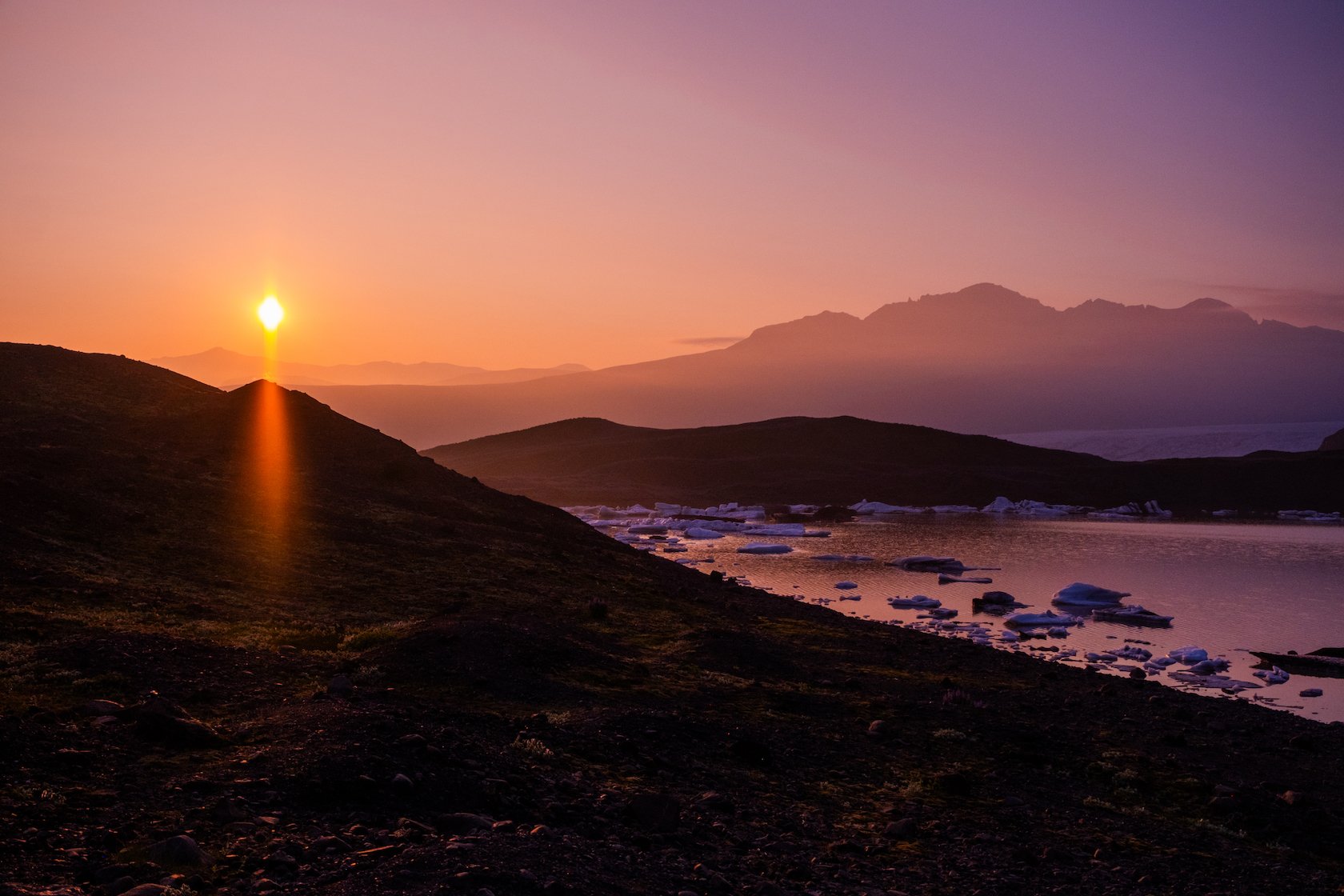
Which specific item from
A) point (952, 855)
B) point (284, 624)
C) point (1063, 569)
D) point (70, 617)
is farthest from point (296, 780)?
point (1063, 569)

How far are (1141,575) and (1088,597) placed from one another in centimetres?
1419

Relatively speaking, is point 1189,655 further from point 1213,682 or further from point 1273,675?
point 1213,682

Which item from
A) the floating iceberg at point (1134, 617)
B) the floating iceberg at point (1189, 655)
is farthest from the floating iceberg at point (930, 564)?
the floating iceberg at point (1189, 655)

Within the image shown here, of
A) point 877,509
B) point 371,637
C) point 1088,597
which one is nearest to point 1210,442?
point 877,509

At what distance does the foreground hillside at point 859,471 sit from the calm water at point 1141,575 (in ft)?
96.2

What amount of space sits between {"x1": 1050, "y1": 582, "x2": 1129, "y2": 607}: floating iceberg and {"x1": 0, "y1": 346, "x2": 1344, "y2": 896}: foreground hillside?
1620 cm

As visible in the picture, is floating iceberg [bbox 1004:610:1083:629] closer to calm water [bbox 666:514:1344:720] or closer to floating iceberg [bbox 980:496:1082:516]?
calm water [bbox 666:514:1344:720]

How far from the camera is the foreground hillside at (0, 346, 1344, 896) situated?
943cm

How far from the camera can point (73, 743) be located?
10.7 metres

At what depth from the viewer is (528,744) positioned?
1331 cm

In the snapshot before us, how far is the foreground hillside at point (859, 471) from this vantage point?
11844 centimetres

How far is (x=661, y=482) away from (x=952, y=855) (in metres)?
121

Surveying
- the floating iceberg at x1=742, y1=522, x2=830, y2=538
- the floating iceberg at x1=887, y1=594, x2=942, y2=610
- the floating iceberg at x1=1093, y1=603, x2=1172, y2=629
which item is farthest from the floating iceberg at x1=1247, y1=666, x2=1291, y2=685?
the floating iceberg at x1=742, y1=522, x2=830, y2=538

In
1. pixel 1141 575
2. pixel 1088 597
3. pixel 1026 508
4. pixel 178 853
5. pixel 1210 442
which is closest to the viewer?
pixel 178 853
